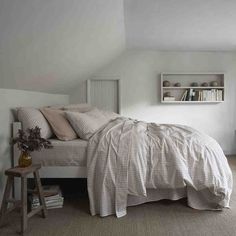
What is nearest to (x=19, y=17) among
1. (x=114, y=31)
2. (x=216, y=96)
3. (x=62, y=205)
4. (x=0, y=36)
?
(x=0, y=36)

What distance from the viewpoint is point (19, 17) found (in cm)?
193

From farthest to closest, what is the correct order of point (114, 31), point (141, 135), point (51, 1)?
point (114, 31) → point (141, 135) → point (51, 1)

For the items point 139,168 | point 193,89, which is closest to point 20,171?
point 139,168

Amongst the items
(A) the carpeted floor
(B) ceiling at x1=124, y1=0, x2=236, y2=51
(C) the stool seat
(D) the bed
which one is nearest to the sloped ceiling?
(B) ceiling at x1=124, y1=0, x2=236, y2=51

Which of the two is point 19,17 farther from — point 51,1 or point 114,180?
point 114,180

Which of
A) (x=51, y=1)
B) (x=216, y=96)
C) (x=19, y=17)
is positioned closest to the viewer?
(x=19, y=17)

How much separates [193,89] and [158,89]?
0.69m

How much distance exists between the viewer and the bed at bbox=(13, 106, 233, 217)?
253 centimetres

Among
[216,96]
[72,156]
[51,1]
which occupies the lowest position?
[72,156]

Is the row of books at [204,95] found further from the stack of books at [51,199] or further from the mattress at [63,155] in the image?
the stack of books at [51,199]

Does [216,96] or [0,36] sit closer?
[0,36]

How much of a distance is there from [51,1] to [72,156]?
1399 mm

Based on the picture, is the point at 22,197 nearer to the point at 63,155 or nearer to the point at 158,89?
the point at 63,155

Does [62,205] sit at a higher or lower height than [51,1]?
lower
